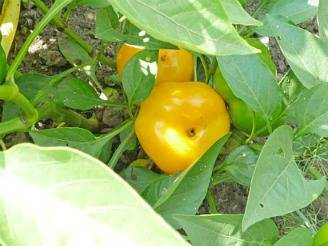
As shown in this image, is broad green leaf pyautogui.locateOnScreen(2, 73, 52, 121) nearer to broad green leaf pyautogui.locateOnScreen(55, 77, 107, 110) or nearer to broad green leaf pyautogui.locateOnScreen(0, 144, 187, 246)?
broad green leaf pyautogui.locateOnScreen(55, 77, 107, 110)

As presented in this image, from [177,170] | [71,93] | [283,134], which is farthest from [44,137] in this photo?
[283,134]

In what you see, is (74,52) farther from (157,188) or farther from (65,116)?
(157,188)

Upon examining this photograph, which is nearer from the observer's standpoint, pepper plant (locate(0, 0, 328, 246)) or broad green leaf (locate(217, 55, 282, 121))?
pepper plant (locate(0, 0, 328, 246))

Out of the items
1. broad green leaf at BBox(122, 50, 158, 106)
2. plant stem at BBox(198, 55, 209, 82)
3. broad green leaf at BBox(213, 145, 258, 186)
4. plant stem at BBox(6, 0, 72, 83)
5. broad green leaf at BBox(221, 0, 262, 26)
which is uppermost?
broad green leaf at BBox(221, 0, 262, 26)

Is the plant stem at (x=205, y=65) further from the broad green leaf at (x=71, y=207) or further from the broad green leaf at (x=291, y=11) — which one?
the broad green leaf at (x=71, y=207)

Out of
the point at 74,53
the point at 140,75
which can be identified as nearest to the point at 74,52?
the point at 74,53

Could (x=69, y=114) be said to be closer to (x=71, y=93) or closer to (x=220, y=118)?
(x=71, y=93)

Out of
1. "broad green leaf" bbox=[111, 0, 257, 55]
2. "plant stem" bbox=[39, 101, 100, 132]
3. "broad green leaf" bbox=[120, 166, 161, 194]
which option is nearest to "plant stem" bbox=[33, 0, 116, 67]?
"plant stem" bbox=[39, 101, 100, 132]

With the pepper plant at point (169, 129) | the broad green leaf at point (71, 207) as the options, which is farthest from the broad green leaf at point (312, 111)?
the broad green leaf at point (71, 207)
